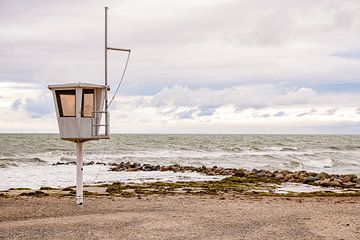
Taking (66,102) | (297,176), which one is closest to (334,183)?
(297,176)

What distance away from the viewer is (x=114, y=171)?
108 ft

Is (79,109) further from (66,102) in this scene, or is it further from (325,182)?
(325,182)

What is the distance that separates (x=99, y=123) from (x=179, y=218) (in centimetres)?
381

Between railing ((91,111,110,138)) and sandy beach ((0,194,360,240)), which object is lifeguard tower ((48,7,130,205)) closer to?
railing ((91,111,110,138))

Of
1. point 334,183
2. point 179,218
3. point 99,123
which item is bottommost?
point 334,183

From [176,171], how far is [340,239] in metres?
22.2

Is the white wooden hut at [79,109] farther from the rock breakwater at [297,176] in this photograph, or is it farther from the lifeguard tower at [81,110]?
the rock breakwater at [297,176]

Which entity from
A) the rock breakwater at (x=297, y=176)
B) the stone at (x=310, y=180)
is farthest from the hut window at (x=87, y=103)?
the stone at (x=310, y=180)

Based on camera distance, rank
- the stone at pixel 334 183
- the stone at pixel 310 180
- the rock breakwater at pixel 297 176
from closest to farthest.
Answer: the stone at pixel 334 183 → the rock breakwater at pixel 297 176 → the stone at pixel 310 180

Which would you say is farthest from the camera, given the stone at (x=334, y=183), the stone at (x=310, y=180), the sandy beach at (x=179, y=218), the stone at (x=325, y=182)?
the stone at (x=310, y=180)

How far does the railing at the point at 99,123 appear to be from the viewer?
15.0m

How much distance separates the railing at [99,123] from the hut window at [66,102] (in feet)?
2.05

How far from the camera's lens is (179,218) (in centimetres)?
1326

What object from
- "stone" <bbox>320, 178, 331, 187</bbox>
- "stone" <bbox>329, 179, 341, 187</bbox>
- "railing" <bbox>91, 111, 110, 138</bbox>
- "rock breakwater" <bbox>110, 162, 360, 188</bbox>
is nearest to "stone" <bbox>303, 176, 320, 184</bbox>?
"rock breakwater" <bbox>110, 162, 360, 188</bbox>
